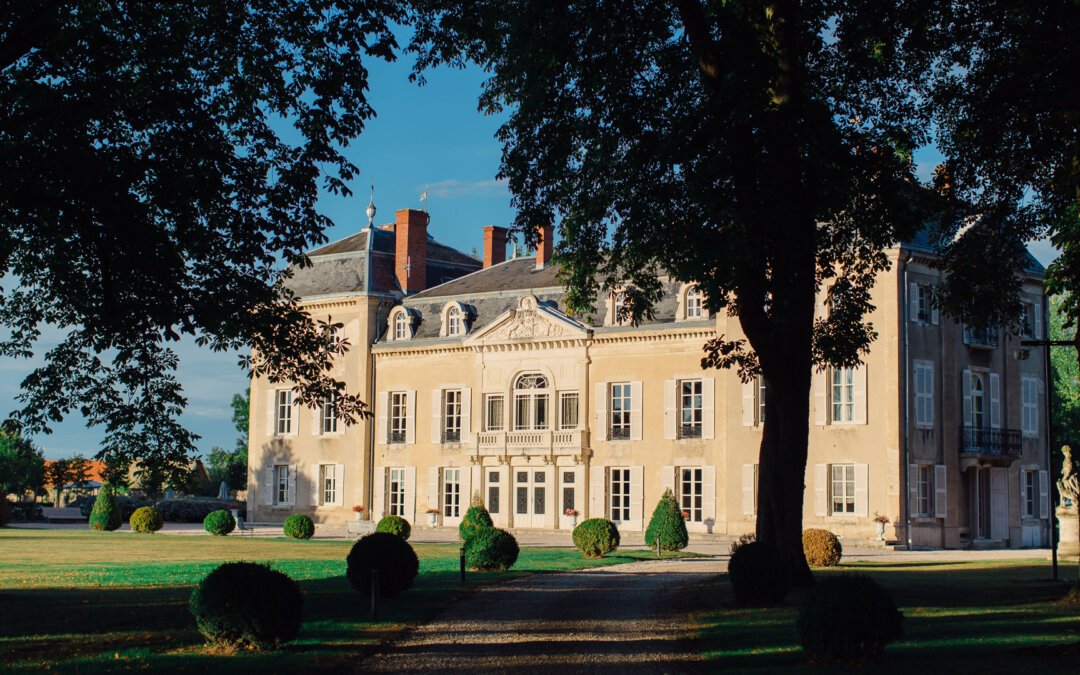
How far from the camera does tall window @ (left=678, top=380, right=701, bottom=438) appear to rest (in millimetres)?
39469

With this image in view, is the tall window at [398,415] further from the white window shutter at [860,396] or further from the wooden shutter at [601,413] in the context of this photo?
the white window shutter at [860,396]

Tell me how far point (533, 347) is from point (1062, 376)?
93.6 feet

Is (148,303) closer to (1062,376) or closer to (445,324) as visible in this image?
(445,324)

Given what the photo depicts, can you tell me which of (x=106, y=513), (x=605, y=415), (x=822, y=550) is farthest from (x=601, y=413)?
(x=106, y=513)

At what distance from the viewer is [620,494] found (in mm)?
40906

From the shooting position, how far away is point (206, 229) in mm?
14836

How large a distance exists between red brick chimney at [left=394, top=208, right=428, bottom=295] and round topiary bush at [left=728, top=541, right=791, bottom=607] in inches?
1303

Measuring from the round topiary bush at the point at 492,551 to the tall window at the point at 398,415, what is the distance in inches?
921

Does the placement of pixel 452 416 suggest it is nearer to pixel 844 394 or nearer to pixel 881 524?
pixel 844 394

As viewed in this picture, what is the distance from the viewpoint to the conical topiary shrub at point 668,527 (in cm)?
3048

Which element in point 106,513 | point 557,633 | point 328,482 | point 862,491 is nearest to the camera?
point 557,633

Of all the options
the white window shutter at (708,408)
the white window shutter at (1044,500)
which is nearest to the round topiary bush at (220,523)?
the white window shutter at (708,408)

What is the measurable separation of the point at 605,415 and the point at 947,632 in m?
27.6

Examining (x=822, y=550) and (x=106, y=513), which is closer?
(x=822, y=550)
